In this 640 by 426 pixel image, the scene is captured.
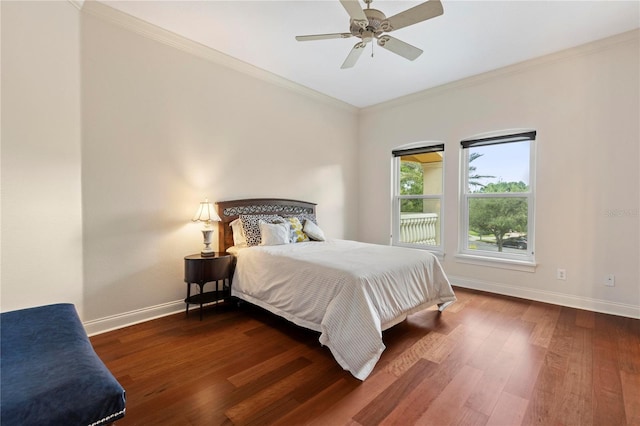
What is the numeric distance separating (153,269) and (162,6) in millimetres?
2403

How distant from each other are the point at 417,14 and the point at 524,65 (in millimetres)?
2294

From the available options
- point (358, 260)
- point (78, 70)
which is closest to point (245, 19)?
point (78, 70)

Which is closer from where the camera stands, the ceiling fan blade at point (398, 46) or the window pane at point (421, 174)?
the ceiling fan blade at point (398, 46)

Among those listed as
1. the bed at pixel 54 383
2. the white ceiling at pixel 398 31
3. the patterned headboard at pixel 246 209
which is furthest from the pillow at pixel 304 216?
the bed at pixel 54 383

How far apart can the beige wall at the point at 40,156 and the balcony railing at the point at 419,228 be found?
4.15 m

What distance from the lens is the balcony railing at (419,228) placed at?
449 centimetres

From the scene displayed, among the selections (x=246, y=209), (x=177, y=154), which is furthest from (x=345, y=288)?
(x=177, y=154)

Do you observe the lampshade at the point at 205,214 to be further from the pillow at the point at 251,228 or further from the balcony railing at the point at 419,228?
the balcony railing at the point at 419,228

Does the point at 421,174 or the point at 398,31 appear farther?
the point at 421,174

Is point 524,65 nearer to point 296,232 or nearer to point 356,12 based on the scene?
point 356,12

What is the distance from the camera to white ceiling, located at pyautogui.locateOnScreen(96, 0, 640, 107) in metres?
2.50

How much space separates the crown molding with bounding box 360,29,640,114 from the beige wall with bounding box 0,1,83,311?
399 cm

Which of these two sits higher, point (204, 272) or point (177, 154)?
point (177, 154)

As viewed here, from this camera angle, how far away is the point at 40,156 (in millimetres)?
2211
